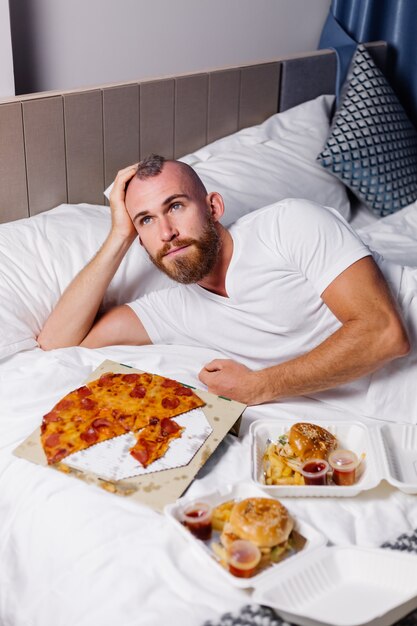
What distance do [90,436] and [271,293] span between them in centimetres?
54

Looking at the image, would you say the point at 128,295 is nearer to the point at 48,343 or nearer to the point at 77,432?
the point at 48,343

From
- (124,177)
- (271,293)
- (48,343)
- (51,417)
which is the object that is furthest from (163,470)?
(124,177)

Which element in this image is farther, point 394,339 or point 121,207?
point 121,207

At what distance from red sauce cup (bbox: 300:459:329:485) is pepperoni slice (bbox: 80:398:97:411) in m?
0.42

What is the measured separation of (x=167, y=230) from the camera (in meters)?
1.74

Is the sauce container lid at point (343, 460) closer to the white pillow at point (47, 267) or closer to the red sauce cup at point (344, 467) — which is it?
the red sauce cup at point (344, 467)

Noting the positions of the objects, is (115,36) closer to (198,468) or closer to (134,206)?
(134,206)

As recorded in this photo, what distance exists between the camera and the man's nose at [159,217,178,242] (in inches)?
68.3

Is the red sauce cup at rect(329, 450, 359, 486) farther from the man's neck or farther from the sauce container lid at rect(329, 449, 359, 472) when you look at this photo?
the man's neck

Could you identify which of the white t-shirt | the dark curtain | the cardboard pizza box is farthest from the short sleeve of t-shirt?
the dark curtain

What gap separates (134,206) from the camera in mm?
1798

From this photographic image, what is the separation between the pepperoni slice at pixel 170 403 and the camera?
1.51 m

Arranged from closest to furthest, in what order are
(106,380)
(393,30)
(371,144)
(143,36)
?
(106,380) < (143,36) < (371,144) < (393,30)

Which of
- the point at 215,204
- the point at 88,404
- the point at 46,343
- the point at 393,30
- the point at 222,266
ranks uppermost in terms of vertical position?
the point at 393,30
